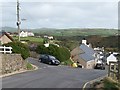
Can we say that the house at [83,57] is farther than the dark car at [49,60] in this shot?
Yes

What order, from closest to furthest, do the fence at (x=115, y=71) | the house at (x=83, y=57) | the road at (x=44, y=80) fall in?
1. the fence at (x=115, y=71)
2. the road at (x=44, y=80)
3. the house at (x=83, y=57)

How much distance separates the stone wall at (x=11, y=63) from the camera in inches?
1133

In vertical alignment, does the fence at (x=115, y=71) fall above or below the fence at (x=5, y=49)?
below

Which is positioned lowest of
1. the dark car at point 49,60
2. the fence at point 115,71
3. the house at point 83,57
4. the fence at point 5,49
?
the house at point 83,57

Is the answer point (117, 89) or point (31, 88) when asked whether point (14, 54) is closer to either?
point (31, 88)

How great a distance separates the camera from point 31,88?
63.1 feet

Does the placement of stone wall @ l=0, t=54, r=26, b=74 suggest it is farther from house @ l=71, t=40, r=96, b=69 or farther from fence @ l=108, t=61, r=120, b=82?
house @ l=71, t=40, r=96, b=69

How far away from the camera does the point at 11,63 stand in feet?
101

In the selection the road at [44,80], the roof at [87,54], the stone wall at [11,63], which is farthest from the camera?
the roof at [87,54]

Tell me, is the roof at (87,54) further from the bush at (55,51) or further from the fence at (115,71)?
the fence at (115,71)

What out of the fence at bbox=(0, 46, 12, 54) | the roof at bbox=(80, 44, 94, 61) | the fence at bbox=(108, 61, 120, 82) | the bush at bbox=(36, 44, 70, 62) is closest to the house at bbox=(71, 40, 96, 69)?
the roof at bbox=(80, 44, 94, 61)

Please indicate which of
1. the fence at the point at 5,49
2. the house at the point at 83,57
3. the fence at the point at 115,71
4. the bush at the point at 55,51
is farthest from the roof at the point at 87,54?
the fence at the point at 115,71

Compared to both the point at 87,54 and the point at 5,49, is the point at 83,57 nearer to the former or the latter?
the point at 87,54

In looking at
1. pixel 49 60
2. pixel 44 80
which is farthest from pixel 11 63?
pixel 49 60
